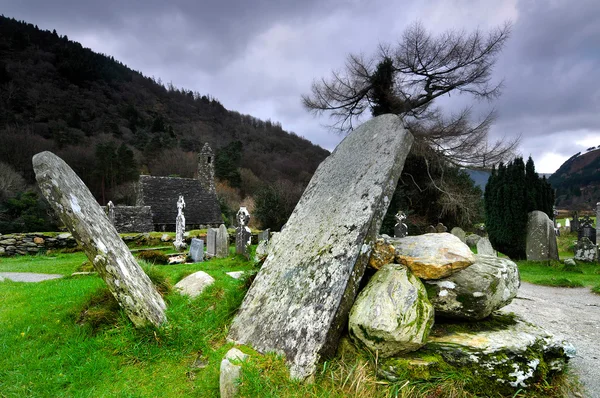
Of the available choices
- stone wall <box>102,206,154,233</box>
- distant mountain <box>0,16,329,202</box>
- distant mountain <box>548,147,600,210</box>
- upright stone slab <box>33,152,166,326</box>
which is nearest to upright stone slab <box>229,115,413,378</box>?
upright stone slab <box>33,152,166,326</box>

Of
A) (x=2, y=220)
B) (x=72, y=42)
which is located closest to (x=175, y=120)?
(x=72, y=42)

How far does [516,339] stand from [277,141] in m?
71.9

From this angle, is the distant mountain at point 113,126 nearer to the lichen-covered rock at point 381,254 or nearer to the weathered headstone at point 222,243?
the weathered headstone at point 222,243

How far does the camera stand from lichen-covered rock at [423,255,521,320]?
8.82 ft

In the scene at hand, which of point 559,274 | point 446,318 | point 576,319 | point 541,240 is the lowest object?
point 559,274

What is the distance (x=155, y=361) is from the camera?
2793 millimetres

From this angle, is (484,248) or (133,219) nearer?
(484,248)

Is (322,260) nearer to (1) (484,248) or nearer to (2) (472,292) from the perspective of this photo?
(2) (472,292)

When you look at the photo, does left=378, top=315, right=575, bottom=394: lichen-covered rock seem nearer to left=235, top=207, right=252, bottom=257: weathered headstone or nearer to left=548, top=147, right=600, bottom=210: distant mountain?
left=235, top=207, right=252, bottom=257: weathered headstone

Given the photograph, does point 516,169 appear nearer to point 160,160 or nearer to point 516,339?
point 516,339

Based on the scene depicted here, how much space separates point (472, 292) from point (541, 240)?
36.3ft

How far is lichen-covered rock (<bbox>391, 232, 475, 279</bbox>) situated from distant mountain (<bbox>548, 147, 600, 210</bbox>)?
54.7 m

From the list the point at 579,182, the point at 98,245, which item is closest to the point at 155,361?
the point at 98,245

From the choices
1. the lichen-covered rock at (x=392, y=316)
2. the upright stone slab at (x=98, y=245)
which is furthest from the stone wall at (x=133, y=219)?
the lichen-covered rock at (x=392, y=316)
